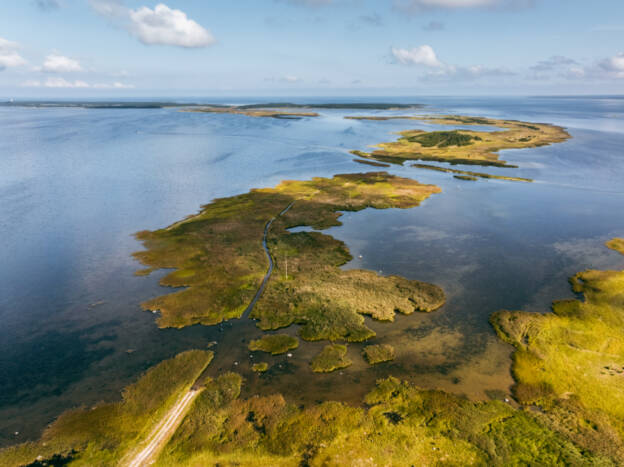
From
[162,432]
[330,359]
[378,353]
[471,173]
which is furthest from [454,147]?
[162,432]

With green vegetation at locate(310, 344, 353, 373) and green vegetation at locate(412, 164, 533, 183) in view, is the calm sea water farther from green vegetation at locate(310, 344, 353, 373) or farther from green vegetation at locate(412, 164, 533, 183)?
green vegetation at locate(412, 164, 533, 183)

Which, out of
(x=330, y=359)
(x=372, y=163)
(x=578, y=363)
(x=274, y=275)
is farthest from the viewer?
(x=372, y=163)

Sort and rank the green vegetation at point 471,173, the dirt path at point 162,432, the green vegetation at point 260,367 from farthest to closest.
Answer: the green vegetation at point 471,173 → the green vegetation at point 260,367 → the dirt path at point 162,432

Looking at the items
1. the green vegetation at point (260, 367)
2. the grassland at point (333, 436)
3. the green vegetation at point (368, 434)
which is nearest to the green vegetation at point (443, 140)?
the green vegetation at point (368, 434)

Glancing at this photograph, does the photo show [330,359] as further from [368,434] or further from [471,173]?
[471,173]

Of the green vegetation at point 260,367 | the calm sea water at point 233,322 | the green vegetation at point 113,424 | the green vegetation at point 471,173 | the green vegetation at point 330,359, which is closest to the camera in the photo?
the green vegetation at point 113,424

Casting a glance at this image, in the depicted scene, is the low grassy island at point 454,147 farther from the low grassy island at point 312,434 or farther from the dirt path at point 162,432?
the dirt path at point 162,432
